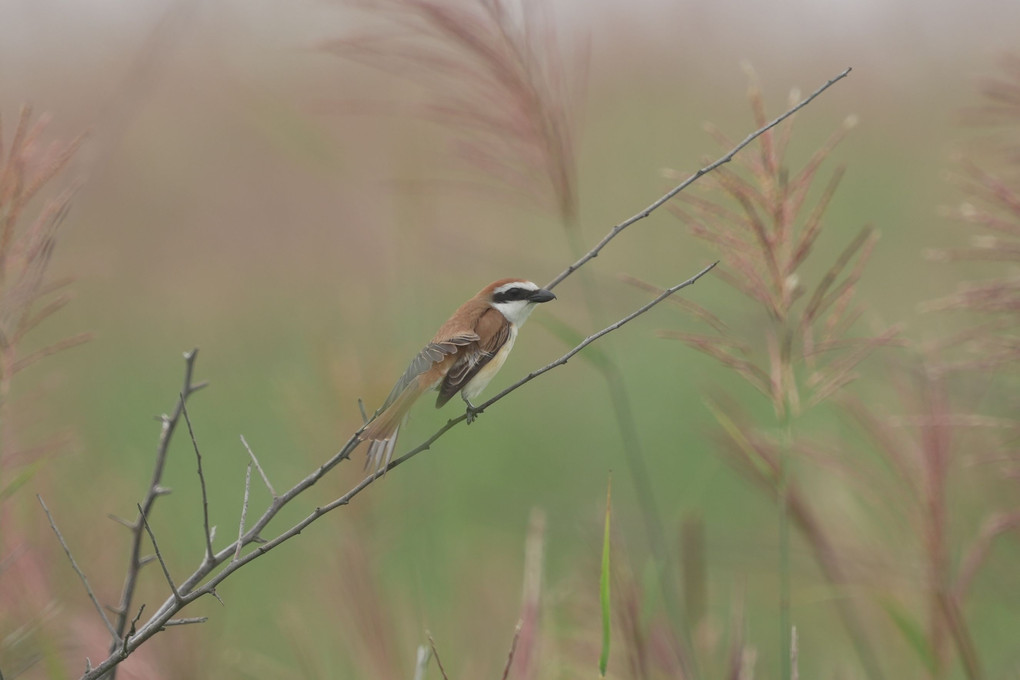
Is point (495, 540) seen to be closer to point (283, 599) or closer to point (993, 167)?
point (283, 599)

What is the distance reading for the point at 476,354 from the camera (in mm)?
1994

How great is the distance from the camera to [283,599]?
392 centimetres

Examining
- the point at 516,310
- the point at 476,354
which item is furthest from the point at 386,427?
the point at 516,310

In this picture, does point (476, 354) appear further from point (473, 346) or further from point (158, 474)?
point (158, 474)

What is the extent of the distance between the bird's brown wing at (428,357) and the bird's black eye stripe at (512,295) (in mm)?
165

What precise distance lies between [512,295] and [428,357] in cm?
50

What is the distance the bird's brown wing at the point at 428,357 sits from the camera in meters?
1.58

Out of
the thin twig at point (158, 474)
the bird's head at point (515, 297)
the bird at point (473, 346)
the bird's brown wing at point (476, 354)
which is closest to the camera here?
the thin twig at point (158, 474)

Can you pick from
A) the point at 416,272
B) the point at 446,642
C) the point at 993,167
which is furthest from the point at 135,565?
the point at 993,167

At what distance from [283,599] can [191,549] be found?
84 centimetres

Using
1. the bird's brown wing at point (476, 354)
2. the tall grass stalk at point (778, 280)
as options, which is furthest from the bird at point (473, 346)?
the tall grass stalk at point (778, 280)

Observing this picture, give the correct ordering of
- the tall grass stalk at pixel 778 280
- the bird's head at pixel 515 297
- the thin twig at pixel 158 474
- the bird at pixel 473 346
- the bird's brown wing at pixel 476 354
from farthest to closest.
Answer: the bird's head at pixel 515 297
the bird's brown wing at pixel 476 354
the bird at pixel 473 346
the tall grass stalk at pixel 778 280
the thin twig at pixel 158 474

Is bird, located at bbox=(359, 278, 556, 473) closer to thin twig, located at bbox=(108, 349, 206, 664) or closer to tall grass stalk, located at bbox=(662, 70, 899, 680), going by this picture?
tall grass stalk, located at bbox=(662, 70, 899, 680)

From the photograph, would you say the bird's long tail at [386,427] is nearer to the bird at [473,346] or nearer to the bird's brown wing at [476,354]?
the bird at [473,346]
